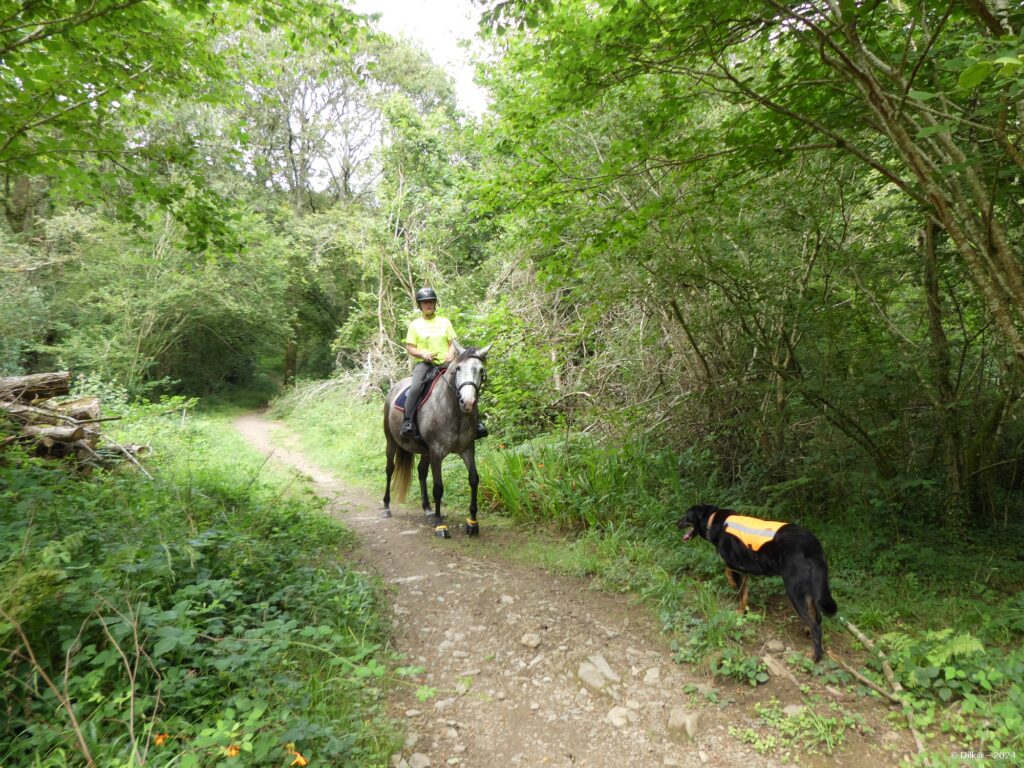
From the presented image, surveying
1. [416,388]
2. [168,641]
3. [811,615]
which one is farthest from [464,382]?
[811,615]

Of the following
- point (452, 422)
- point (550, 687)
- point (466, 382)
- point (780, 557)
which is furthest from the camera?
point (452, 422)

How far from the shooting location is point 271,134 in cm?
2392

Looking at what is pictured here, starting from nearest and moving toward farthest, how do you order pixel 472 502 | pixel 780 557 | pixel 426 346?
1. pixel 780 557
2. pixel 472 502
3. pixel 426 346

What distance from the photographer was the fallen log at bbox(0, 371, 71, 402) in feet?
18.6

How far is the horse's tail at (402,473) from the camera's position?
7199 millimetres

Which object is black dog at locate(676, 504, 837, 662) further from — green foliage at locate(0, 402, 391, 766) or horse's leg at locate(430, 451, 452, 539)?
horse's leg at locate(430, 451, 452, 539)

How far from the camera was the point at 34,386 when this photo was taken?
598 centimetres

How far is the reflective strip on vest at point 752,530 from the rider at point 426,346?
11.2 ft

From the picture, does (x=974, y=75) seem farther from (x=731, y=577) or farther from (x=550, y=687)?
(x=550, y=687)

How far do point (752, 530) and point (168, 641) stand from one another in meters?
3.60

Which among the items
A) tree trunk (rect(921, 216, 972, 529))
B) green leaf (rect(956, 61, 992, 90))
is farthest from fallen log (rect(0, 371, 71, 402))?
tree trunk (rect(921, 216, 972, 529))

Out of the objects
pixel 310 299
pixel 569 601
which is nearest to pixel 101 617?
pixel 569 601

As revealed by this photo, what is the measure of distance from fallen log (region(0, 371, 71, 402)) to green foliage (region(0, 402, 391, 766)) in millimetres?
2522

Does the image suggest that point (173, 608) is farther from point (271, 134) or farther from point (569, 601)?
point (271, 134)
